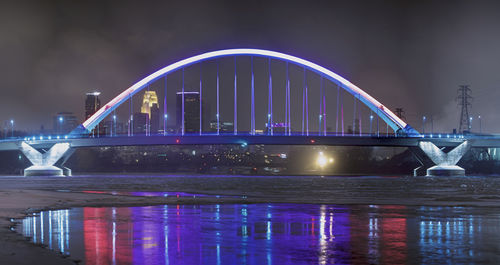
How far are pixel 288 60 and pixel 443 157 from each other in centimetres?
2753

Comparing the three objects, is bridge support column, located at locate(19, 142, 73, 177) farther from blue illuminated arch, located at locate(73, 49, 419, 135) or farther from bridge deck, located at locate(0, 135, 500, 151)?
blue illuminated arch, located at locate(73, 49, 419, 135)

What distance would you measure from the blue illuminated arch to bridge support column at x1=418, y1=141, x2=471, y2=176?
2968 mm

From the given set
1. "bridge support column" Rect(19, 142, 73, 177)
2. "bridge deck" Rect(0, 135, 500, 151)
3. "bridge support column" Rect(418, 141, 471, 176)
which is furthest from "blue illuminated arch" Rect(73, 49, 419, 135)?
"bridge support column" Rect(19, 142, 73, 177)

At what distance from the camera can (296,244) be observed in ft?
50.6

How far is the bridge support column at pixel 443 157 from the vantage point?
9650 centimetres

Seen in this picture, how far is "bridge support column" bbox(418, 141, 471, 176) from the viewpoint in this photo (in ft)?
317

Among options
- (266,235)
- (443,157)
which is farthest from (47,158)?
(266,235)

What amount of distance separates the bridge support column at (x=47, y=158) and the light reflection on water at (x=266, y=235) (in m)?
76.5

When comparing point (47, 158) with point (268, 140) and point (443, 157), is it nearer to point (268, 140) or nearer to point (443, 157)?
point (268, 140)

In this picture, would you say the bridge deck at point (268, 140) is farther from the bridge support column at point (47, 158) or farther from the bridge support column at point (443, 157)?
the bridge support column at point (47, 158)

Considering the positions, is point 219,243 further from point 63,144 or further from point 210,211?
point 63,144

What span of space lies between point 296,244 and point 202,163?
565 feet

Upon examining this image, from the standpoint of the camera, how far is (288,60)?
326ft

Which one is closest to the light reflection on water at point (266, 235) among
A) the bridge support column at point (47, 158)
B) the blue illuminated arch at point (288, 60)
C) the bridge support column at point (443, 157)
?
the blue illuminated arch at point (288, 60)
